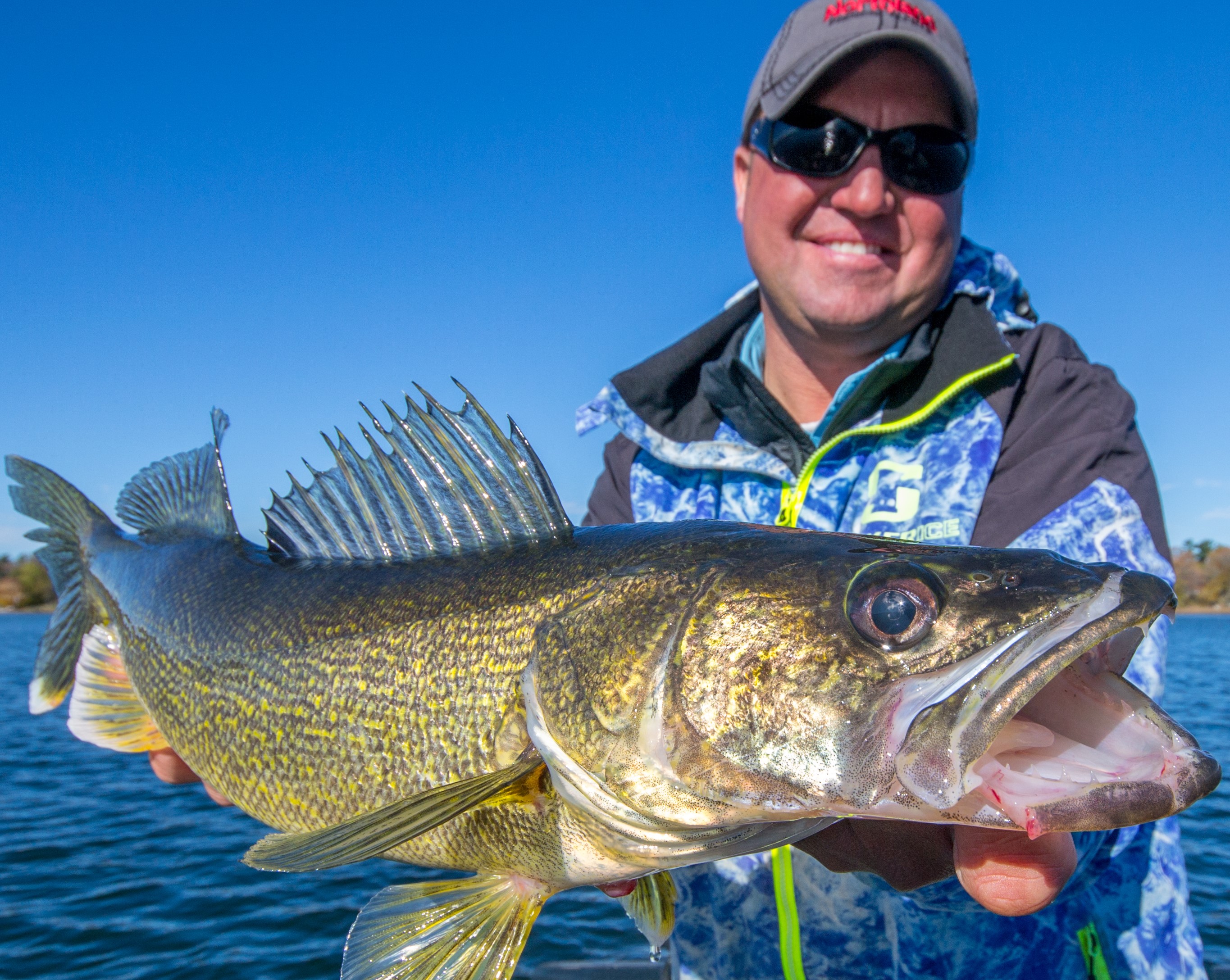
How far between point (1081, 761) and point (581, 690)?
893 millimetres

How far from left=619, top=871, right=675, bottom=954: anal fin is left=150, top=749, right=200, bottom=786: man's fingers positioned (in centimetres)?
192

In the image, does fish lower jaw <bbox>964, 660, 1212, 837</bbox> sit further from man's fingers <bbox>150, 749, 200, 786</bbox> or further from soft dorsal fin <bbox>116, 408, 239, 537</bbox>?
man's fingers <bbox>150, 749, 200, 786</bbox>

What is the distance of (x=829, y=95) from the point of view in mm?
3162

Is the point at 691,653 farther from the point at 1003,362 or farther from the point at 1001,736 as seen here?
the point at 1003,362

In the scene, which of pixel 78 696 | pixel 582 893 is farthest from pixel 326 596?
pixel 582 893

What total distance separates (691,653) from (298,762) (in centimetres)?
121

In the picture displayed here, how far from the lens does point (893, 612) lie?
4.93ft

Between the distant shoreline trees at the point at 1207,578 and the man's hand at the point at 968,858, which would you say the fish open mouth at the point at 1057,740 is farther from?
the distant shoreline trees at the point at 1207,578

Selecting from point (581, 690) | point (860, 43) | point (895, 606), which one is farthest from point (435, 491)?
point (860, 43)

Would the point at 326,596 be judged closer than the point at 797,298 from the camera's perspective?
Yes

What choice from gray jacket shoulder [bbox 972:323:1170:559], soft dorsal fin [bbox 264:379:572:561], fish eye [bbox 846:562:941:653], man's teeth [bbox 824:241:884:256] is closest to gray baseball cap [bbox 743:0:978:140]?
man's teeth [bbox 824:241:884:256]

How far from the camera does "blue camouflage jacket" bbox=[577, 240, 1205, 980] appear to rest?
2.49 metres

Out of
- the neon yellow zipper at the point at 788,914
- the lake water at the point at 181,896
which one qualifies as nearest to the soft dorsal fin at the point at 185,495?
the neon yellow zipper at the point at 788,914

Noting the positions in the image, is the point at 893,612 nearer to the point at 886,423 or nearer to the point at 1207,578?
the point at 886,423
